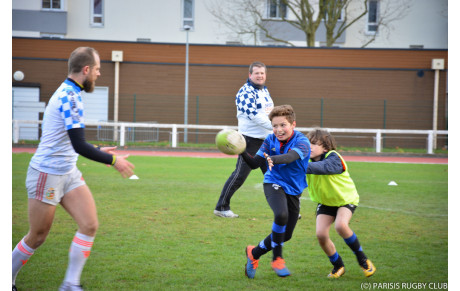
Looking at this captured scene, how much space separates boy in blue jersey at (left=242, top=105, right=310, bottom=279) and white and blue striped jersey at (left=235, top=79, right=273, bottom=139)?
8.24 feet

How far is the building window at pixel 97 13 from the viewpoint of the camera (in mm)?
30172

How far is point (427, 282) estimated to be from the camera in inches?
199

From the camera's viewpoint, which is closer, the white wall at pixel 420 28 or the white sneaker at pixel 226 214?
the white sneaker at pixel 226 214

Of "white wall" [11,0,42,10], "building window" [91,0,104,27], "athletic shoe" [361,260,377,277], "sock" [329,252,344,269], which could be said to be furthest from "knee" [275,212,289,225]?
"white wall" [11,0,42,10]

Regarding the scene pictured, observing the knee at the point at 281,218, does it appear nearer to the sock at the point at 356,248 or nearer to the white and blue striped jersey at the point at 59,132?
the sock at the point at 356,248

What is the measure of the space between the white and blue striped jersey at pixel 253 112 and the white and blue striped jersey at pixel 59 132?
3.82m

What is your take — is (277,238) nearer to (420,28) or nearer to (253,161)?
(253,161)

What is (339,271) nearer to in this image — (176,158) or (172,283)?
(172,283)

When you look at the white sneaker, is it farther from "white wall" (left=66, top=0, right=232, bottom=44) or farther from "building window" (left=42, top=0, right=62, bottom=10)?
"building window" (left=42, top=0, right=62, bottom=10)

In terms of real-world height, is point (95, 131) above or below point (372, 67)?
below

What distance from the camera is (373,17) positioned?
1293 inches

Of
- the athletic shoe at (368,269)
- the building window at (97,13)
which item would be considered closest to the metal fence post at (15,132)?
the building window at (97,13)
